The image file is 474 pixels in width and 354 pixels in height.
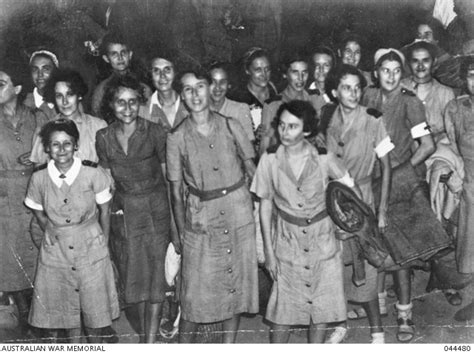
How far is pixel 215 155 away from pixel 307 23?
109 cm

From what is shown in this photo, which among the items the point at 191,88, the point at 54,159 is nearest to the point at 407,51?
the point at 191,88

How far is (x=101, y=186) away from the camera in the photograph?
3.69 m

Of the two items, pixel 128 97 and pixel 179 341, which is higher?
pixel 128 97

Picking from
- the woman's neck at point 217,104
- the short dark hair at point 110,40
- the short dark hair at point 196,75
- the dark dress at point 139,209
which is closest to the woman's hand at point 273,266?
the dark dress at point 139,209

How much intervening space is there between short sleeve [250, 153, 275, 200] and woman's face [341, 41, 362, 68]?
2.89 ft

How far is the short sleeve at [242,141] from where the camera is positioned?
3.74 metres

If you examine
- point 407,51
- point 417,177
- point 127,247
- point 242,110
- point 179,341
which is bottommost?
point 179,341

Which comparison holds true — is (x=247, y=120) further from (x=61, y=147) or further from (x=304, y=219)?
(x=61, y=147)

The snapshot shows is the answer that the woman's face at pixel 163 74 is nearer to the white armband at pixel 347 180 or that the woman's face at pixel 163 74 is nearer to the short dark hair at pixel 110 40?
the short dark hair at pixel 110 40

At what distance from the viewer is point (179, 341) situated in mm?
3898

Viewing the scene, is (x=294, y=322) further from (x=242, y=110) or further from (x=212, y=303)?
(x=242, y=110)

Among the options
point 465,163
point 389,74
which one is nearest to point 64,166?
point 389,74

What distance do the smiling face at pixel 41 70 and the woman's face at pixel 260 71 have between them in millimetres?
1229

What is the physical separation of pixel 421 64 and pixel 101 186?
6.83ft
